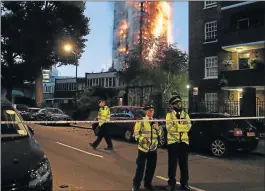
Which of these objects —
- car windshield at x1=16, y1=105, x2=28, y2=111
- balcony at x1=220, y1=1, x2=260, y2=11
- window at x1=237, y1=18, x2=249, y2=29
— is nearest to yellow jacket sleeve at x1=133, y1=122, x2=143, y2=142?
car windshield at x1=16, y1=105, x2=28, y2=111

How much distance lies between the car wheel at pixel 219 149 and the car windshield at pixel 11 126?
5247 mm

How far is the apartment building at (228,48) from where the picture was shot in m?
21.1

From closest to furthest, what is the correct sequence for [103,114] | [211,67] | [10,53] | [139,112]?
1. [10,53]
2. [103,114]
3. [139,112]
4. [211,67]

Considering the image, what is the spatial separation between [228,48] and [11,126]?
20.3 m

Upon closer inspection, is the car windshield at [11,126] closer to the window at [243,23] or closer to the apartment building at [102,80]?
the apartment building at [102,80]

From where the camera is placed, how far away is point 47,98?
3816 millimetres

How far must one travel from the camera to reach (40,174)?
3764mm

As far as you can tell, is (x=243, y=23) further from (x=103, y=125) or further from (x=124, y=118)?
(x=103, y=125)

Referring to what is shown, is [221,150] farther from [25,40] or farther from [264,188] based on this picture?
[25,40]

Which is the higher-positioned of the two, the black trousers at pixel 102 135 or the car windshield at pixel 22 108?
the car windshield at pixel 22 108

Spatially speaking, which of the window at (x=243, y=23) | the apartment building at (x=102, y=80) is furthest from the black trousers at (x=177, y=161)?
the window at (x=243, y=23)

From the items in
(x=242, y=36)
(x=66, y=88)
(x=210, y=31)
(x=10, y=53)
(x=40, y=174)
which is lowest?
(x=40, y=174)

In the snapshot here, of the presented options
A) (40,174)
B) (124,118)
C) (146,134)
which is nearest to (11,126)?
(40,174)

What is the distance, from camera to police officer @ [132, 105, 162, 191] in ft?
18.2
